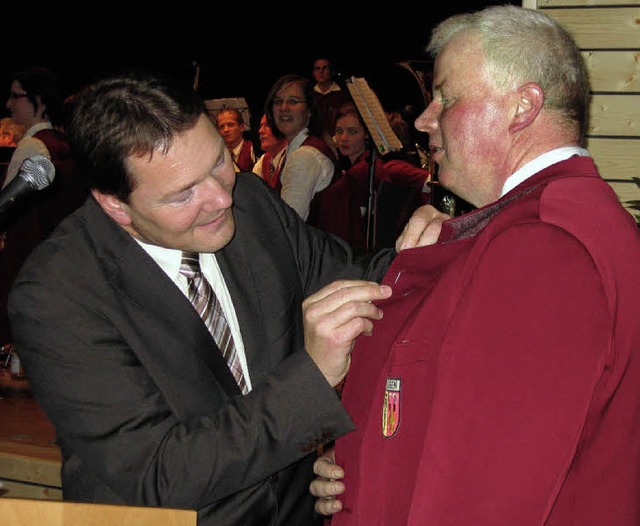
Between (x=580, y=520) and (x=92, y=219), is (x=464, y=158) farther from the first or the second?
(x=92, y=219)

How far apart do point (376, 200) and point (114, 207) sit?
3.39 metres

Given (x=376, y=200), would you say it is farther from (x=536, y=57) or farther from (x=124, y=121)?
(x=536, y=57)

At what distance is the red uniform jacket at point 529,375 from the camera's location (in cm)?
95

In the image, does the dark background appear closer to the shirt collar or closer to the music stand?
the music stand

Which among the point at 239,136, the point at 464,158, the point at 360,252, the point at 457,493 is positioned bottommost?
the point at 239,136

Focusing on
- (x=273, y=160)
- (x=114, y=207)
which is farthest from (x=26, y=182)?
(x=273, y=160)

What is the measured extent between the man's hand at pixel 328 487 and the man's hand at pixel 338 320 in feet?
0.55

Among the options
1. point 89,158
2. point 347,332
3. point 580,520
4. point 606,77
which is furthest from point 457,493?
point 606,77

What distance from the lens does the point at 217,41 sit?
34.3 feet

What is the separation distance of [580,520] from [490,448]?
22 cm

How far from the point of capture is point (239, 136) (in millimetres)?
7543

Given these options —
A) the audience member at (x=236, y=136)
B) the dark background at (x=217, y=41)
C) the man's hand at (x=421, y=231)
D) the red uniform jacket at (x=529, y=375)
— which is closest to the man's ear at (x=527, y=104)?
the red uniform jacket at (x=529, y=375)

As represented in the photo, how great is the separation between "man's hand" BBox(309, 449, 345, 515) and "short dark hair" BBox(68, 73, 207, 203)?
2.16 feet

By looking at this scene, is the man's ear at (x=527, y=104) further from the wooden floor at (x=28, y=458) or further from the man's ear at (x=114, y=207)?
the wooden floor at (x=28, y=458)
